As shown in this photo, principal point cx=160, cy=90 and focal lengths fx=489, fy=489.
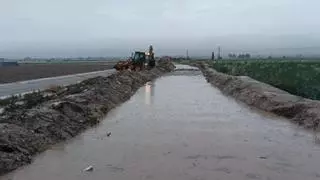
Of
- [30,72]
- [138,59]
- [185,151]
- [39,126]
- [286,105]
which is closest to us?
[185,151]

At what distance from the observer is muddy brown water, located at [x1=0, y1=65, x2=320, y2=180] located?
922cm

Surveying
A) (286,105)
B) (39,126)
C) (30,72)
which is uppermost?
(39,126)

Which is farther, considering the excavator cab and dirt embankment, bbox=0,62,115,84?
the excavator cab

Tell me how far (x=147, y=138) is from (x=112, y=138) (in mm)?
963

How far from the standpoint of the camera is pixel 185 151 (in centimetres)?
1127

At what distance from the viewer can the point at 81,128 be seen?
1485cm

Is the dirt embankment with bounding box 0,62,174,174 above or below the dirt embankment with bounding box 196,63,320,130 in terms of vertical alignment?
above

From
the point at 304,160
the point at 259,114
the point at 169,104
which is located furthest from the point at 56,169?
the point at 169,104

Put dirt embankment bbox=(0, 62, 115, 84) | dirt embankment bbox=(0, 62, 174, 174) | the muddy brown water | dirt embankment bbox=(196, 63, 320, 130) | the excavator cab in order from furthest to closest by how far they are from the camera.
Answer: the excavator cab → dirt embankment bbox=(0, 62, 115, 84) → dirt embankment bbox=(196, 63, 320, 130) → dirt embankment bbox=(0, 62, 174, 174) → the muddy brown water

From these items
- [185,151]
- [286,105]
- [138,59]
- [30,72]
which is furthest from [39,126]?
[30,72]

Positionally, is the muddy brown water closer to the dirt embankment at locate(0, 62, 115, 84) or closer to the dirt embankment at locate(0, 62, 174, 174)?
the dirt embankment at locate(0, 62, 174, 174)

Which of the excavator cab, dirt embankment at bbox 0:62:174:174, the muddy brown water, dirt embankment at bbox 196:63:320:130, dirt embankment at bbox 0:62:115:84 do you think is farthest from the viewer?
the excavator cab

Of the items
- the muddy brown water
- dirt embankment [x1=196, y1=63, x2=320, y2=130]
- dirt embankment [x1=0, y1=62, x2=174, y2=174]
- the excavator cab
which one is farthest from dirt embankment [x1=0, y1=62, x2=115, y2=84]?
the muddy brown water

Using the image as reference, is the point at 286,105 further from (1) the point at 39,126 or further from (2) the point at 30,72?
(2) the point at 30,72
